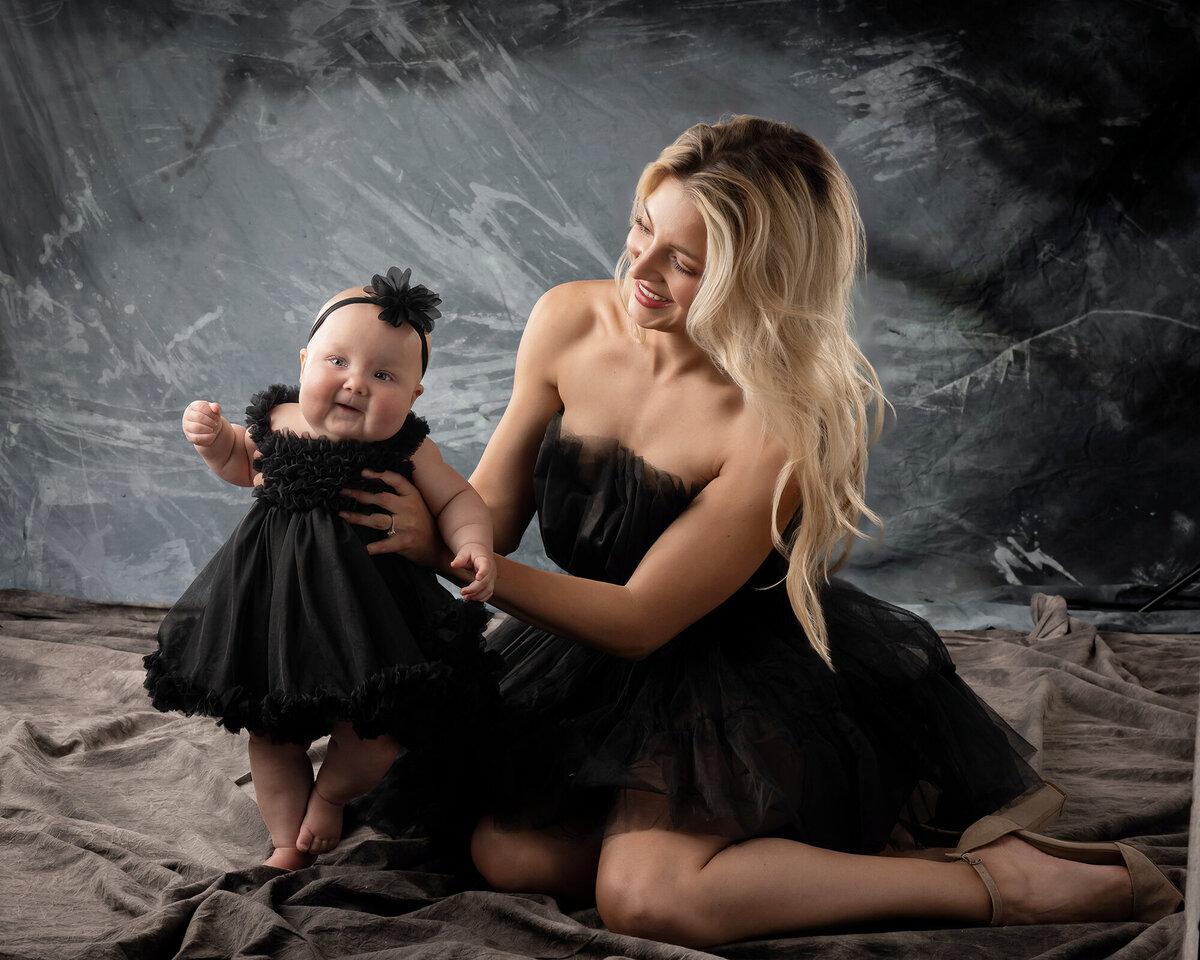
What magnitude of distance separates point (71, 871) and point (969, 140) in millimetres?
2858

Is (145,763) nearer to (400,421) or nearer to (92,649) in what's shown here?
(92,649)

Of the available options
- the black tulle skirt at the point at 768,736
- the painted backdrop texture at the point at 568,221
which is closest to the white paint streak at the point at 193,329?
the painted backdrop texture at the point at 568,221

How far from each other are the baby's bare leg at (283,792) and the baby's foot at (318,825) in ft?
0.04

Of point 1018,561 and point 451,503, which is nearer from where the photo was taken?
point 451,503

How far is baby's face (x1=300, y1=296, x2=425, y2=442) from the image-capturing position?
134cm

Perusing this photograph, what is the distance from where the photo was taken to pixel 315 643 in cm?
131

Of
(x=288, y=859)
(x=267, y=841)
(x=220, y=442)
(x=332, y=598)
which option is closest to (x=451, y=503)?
(x=332, y=598)

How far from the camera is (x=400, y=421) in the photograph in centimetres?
138

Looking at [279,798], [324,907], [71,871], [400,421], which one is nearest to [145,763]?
[71,871]

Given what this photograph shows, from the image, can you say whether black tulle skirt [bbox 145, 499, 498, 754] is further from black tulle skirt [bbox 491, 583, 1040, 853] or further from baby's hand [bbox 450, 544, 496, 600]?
black tulle skirt [bbox 491, 583, 1040, 853]

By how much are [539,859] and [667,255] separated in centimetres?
89

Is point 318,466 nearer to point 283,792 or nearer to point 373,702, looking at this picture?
point 373,702

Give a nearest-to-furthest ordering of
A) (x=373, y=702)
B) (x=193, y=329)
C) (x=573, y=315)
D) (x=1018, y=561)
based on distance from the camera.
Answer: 1. (x=373, y=702)
2. (x=573, y=315)
3. (x=1018, y=561)
4. (x=193, y=329)

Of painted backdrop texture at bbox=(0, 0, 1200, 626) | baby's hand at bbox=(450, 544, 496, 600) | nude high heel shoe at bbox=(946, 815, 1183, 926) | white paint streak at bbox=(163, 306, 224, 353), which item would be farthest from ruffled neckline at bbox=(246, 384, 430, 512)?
white paint streak at bbox=(163, 306, 224, 353)
